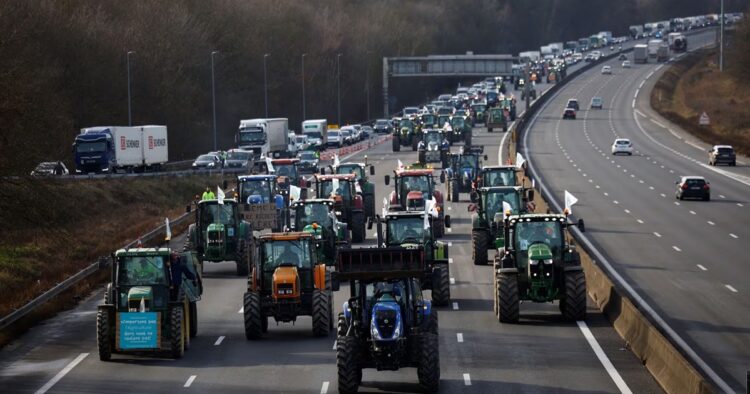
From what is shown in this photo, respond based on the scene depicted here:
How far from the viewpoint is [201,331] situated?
33938 mm

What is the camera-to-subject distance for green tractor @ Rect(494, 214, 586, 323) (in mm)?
33250

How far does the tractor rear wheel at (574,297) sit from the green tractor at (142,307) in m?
8.95

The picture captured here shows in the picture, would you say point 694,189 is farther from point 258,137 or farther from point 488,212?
point 258,137

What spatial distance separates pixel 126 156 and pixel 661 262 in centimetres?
4440

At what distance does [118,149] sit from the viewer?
82.9 metres

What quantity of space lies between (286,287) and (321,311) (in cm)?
93

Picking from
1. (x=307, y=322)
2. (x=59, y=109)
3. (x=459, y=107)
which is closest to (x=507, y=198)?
(x=307, y=322)

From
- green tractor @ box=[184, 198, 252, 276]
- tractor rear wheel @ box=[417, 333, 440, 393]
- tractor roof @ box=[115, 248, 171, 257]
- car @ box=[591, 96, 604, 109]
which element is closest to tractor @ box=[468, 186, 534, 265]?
green tractor @ box=[184, 198, 252, 276]

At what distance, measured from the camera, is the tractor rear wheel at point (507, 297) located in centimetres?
3306

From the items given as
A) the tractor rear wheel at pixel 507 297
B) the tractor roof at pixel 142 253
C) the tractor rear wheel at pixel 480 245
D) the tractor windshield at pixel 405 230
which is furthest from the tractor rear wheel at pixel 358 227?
the tractor roof at pixel 142 253

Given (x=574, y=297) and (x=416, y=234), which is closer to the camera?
(x=574, y=297)

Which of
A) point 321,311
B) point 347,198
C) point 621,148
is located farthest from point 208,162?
point 321,311

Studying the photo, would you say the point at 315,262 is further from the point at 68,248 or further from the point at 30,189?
the point at 68,248

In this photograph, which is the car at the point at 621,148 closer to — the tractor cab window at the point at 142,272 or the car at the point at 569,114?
the car at the point at 569,114
